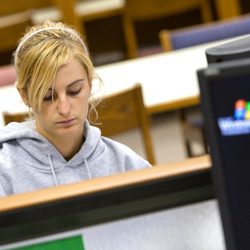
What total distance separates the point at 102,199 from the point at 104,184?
0.07 feet

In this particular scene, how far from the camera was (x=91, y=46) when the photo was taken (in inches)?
219

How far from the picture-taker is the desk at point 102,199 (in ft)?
3.32

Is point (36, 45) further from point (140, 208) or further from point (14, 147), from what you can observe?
point (140, 208)

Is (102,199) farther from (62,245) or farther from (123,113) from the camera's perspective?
(123,113)

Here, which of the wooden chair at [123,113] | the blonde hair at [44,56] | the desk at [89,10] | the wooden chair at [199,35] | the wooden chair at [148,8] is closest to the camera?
the blonde hair at [44,56]

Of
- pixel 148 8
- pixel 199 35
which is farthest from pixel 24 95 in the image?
pixel 148 8

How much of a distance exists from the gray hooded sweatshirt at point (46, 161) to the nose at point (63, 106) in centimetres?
10

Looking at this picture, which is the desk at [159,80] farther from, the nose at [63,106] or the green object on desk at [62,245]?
the green object on desk at [62,245]

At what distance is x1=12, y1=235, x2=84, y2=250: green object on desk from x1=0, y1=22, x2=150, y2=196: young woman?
1.89 ft

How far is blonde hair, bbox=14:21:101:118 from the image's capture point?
1.66 meters

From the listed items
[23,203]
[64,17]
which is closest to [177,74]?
[64,17]

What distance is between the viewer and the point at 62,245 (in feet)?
3.47

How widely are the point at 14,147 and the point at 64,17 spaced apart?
3483mm

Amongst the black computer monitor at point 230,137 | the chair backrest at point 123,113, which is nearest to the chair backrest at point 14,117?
the chair backrest at point 123,113
